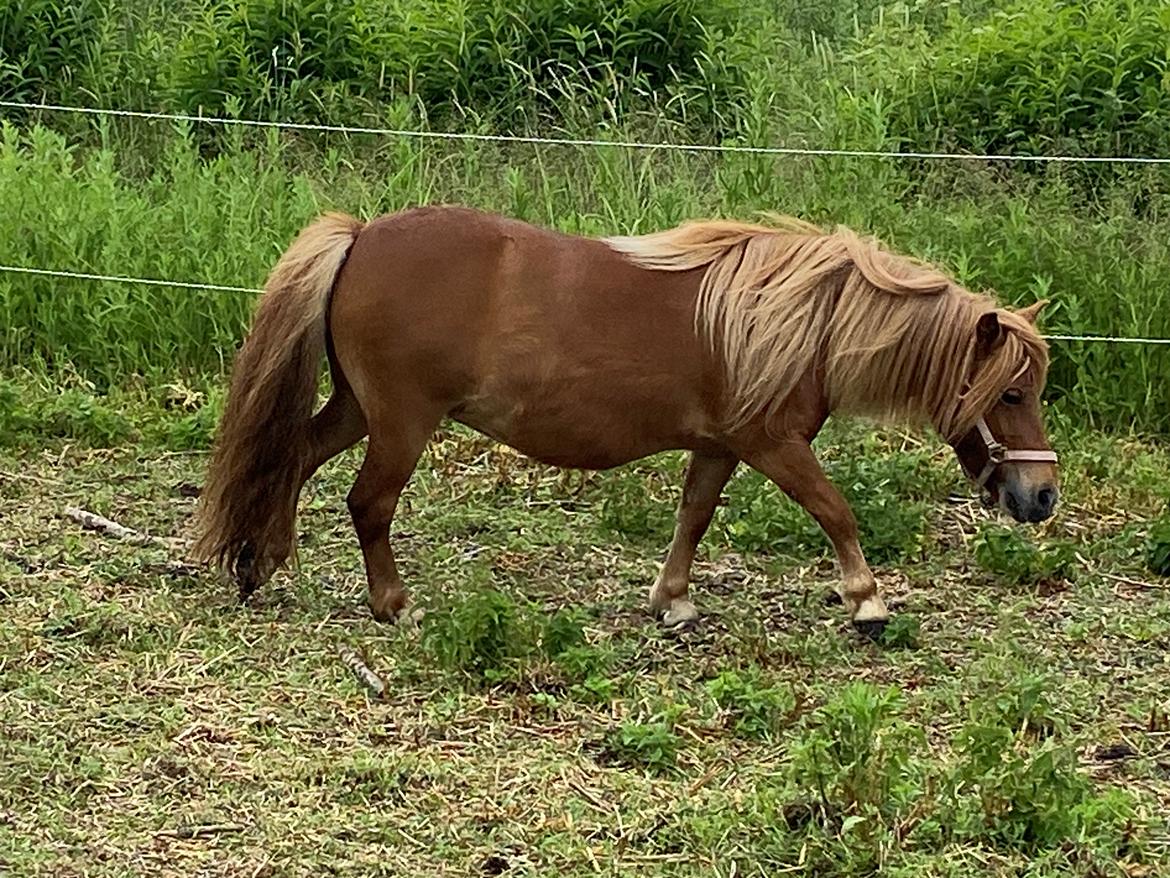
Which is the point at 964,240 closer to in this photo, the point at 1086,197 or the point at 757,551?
the point at 1086,197

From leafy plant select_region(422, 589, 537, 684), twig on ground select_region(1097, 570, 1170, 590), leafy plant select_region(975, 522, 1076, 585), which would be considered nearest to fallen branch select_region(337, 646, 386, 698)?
leafy plant select_region(422, 589, 537, 684)

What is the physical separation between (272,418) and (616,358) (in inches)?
41.0

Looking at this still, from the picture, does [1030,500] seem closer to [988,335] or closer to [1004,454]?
[1004,454]

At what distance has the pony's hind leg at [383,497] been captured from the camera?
5008 mm

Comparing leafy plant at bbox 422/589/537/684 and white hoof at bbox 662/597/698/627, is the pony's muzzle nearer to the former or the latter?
white hoof at bbox 662/597/698/627

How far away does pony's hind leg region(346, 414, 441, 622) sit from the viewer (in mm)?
5008

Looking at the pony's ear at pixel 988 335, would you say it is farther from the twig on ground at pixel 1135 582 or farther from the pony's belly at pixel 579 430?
the twig on ground at pixel 1135 582

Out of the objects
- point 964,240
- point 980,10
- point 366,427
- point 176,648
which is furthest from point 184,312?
point 980,10

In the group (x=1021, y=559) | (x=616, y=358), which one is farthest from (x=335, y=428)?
(x=1021, y=559)

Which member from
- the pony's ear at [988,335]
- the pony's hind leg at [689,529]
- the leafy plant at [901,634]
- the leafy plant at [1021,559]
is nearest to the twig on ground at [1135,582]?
the leafy plant at [1021,559]

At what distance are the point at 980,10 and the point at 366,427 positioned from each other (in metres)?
7.14

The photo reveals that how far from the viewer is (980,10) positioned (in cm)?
1106

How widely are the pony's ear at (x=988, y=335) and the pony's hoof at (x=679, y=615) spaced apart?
1145 mm

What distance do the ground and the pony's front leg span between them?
0.11 m
